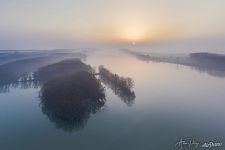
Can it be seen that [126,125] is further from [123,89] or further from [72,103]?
[123,89]

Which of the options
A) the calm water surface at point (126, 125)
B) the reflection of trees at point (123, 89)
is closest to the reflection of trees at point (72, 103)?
the calm water surface at point (126, 125)

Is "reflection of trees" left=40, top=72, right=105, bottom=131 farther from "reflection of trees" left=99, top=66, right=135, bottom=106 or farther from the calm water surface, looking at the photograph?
"reflection of trees" left=99, top=66, right=135, bottom=106

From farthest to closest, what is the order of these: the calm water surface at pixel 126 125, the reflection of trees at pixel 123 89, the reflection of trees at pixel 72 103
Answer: the reflection of trees at pixel 123 89 < the reflection of trees at pixel 72 103 < the calm water surface at pixel 126 125

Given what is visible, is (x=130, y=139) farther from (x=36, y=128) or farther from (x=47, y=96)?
(x=47, y=96)

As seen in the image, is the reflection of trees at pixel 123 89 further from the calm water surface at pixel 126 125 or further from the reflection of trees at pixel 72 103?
the reflection of trees at pixel 72 103

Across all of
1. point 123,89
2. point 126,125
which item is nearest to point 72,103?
point 126,125

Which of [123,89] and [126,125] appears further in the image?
[123,89]

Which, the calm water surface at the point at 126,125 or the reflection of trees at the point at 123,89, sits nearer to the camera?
the calm water surface at the point at 126,125

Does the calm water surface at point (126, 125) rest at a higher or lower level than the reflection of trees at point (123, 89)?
lower
